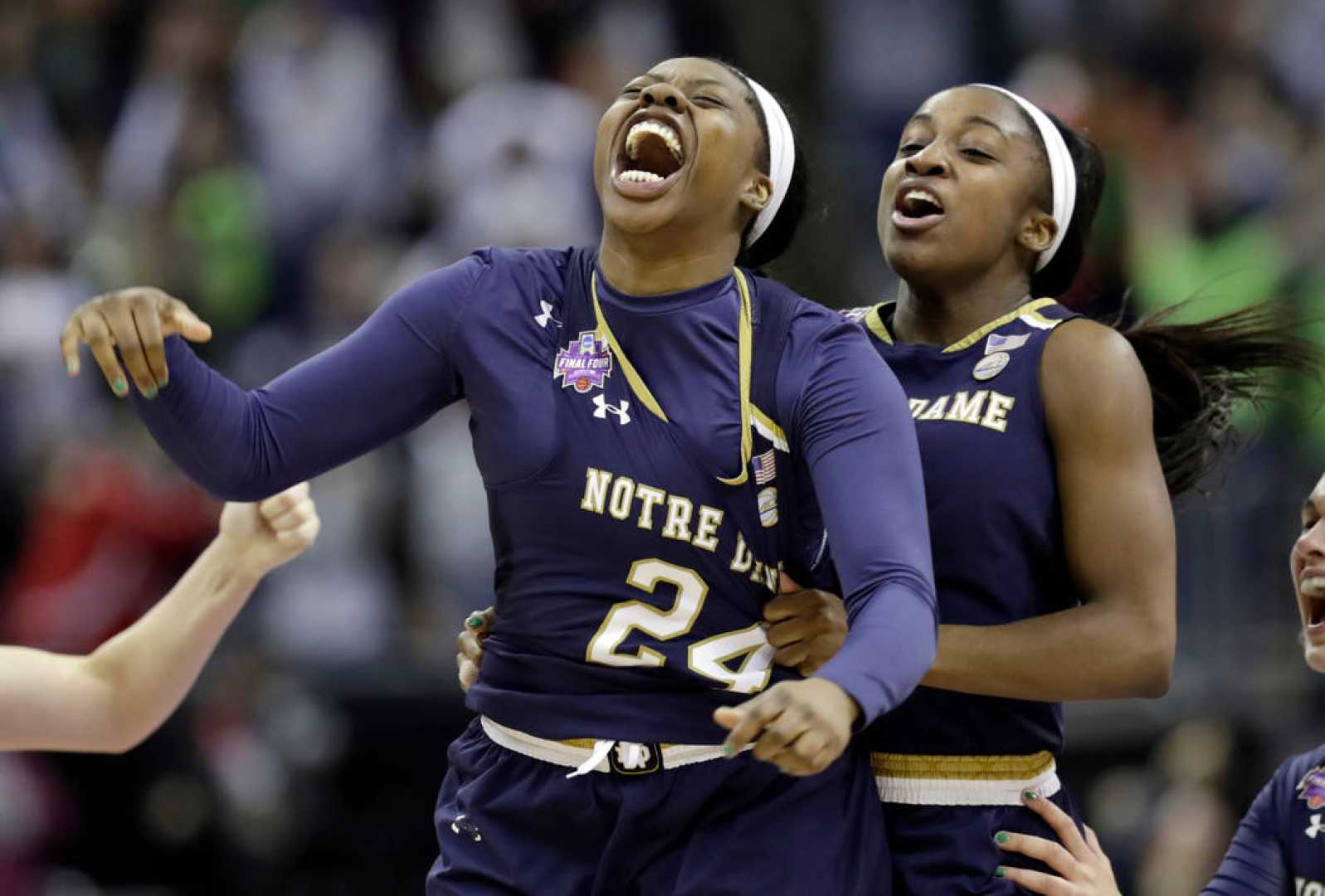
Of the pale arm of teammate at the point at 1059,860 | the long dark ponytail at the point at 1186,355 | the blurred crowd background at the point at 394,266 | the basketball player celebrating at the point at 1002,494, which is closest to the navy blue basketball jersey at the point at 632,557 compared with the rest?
the basketball player celebrating at the point at 1002,494

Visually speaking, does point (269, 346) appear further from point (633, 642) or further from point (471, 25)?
point (633, 642)

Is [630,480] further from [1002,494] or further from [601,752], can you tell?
[1002,494]

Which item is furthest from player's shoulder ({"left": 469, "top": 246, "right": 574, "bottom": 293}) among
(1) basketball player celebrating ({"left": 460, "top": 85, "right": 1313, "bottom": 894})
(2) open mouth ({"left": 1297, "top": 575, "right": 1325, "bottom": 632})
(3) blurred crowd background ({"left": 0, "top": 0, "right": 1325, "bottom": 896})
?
(3) blurred crowd background ({"left": 0, "top": 0, "right": 1325, "bottom": 896})

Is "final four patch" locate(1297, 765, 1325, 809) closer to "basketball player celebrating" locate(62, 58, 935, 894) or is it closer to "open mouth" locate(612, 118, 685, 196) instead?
"basketball player celebrating" locate(62, 58, 935, 894)

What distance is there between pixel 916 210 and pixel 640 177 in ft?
2.38

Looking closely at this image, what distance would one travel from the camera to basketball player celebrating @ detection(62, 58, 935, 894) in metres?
3.27

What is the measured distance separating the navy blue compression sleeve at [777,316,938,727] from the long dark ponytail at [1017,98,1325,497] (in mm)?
912

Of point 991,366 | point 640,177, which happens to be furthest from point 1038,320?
point 640,177

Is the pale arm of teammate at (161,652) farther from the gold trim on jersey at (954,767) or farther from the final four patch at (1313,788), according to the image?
the final four patch at (1313,788)

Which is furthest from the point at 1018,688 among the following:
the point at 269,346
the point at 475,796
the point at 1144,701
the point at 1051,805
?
the point at 269,346

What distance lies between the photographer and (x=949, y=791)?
12.1ft

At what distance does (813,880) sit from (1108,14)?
26.0 ft

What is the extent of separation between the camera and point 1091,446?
3646 millimetres

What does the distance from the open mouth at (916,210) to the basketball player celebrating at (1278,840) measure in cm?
89
